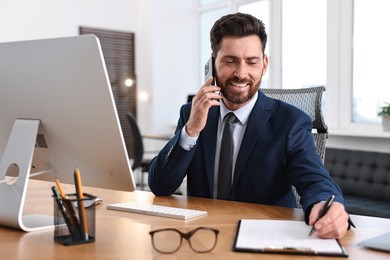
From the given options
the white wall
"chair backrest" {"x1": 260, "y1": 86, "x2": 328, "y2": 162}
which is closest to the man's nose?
"chair backrest" {"x1": 260, "y1": 86, "x2": 328, "y2": 162}

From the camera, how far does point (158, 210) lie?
1.38 m

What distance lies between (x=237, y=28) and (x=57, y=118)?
28.9 inches

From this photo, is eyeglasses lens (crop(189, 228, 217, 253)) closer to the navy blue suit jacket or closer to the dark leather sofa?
the navy blue suit jacket

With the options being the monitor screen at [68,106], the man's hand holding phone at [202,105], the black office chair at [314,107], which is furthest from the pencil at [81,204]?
the black office chair at [314,107]

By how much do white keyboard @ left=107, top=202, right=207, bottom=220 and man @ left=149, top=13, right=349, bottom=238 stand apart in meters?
0.20

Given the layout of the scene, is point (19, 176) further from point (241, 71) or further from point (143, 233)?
point (241, 71)

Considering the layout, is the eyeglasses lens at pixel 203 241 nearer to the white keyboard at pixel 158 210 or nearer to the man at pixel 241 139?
the white keyboard at pixel 158 210

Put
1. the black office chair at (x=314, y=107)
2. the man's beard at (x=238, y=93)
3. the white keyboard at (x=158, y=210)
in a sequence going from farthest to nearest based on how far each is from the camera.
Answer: the black office chair at (x=314, y=107) → the man's beard at (x=238, y=93) → the white keyboard at (x=158, y=210)

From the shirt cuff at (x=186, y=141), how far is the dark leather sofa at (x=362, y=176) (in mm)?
2123

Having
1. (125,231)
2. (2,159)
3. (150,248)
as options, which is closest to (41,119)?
(2,159)

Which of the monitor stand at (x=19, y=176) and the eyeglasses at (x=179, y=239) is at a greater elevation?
the monitor stand at (x=19, y=176)

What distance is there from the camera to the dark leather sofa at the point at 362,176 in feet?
11.4

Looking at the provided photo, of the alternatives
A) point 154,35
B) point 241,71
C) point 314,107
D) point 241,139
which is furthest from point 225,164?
point 154,35

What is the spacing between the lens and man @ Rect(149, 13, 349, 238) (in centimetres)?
156
